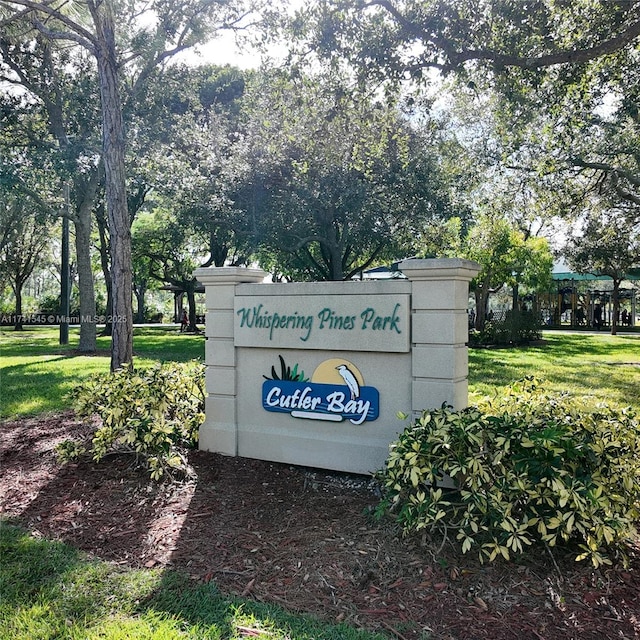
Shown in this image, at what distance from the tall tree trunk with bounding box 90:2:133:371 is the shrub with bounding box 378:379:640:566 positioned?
4.63 meters

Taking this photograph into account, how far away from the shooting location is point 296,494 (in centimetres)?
459

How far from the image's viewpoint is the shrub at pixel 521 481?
327 centimetres

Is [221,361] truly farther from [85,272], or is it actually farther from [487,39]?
[85,272]

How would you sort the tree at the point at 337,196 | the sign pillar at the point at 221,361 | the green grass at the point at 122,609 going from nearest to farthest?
1. the green grass at the point at 122,609
2. the sign pillar at the point at 221,361
3. the tree at the point at 337,196

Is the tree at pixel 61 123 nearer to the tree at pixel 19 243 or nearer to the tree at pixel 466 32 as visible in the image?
the tree at pixel 19 243

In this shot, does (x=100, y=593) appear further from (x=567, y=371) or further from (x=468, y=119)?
(x=468, y=119)

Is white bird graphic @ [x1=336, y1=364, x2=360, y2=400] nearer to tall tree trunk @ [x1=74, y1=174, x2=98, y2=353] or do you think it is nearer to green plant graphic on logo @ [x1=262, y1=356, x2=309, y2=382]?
green plant graphic on logo @ [x1=262, y1=356, x2=309, y2=382]

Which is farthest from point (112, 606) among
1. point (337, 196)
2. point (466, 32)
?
point (337, 196)

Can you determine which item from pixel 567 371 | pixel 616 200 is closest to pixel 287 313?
pixel 567 371

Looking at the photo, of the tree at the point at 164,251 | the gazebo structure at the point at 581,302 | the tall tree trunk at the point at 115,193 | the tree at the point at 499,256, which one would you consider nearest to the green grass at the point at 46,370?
the tall tree trunk at the point at 115,193

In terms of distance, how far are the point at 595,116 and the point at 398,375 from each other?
884 cm

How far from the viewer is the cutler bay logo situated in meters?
4.80

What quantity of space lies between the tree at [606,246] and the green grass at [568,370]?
13.3 feet

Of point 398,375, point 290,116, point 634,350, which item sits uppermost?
point 290,116
